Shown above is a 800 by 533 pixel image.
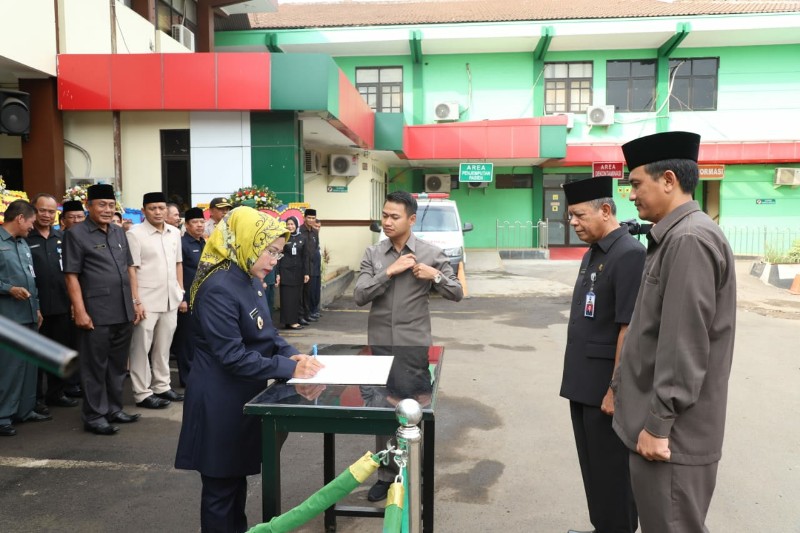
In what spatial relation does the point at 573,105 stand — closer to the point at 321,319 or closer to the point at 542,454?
the point at 321,319

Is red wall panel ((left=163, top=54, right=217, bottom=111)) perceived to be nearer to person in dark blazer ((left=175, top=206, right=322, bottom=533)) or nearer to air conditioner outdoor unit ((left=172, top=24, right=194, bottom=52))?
air conditioner outdoor unit ((left=172, top=24, right=194, bottom=52))

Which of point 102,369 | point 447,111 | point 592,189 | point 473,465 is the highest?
point 447,111

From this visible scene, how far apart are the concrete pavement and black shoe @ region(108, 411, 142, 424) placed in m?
0.10

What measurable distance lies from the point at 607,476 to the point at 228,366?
72.1 inches

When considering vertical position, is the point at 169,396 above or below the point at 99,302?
below

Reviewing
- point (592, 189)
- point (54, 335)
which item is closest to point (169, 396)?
point (54, 335)

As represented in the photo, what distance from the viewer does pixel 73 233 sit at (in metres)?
5.12

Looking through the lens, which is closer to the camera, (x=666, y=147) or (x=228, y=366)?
(x=666, y=147)

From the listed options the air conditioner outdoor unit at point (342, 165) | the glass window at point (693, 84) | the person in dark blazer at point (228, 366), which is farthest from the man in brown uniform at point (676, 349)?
the glass window at point (693, 84)

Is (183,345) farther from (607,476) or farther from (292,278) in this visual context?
(607,476)

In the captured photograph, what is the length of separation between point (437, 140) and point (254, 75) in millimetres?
10188

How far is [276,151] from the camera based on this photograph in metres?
11.0

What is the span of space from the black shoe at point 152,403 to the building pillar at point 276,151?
5.78 meters

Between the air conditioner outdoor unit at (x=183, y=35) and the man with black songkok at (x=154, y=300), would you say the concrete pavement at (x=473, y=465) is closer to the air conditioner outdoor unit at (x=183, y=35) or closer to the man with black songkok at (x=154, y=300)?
the man with black songkok at (x=154, y=300)
